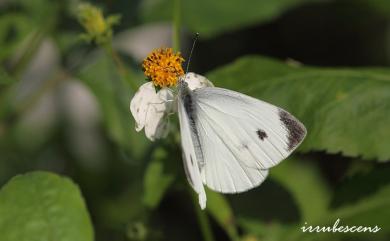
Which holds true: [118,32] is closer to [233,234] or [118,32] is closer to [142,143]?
[142,143]

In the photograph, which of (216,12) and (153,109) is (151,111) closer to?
(153,109)

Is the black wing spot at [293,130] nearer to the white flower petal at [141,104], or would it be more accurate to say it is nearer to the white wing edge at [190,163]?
the white wing edge at [190,163]

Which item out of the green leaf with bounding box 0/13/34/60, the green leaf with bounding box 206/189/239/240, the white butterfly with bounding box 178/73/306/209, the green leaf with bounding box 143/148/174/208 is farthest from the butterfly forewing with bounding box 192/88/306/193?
the green leaf with bounding box 0/13/34/60

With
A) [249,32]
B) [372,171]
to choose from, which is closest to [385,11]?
[249,32]

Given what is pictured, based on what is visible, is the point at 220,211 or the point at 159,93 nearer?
the point at 159,93

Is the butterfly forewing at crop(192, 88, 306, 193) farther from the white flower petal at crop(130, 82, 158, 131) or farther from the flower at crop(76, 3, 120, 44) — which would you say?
the flower at crop(76, 3, 120, 44)

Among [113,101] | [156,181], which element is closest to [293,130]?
[156,181]
